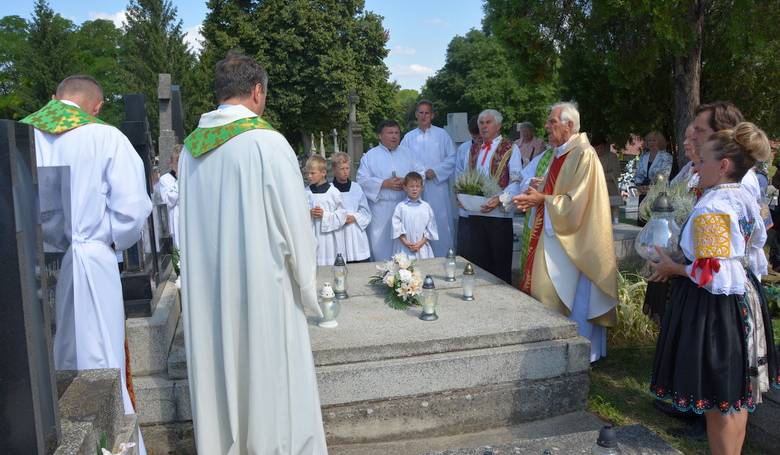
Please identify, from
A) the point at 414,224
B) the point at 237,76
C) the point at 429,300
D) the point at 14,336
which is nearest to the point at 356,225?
the point at 414,224

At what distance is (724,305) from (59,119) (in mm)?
3727

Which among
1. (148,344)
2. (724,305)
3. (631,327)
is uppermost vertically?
(724,305)

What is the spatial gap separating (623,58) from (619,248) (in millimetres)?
3602

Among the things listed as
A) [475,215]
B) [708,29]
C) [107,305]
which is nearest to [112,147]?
[107,305]

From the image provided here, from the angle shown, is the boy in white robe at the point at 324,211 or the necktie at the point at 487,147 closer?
the boy in white robe at the point at 324,211

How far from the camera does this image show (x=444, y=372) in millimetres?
4059

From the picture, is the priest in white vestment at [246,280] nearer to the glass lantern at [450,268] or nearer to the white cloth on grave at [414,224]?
the glass lantern at [450,268]

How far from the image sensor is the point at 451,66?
46969 millimetres

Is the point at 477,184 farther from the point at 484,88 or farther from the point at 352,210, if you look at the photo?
the point at 484,88

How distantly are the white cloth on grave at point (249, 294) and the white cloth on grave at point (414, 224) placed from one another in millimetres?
3687

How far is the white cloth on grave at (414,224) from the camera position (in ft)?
22.3

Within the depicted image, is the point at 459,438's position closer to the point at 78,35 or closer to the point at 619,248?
the point at 619,248

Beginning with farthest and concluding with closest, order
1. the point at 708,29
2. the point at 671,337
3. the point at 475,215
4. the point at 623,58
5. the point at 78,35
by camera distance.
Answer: the point at 78,35 < the point at 708,29 < the point at 623,58 < the point at 475,215 < the point at 671,337

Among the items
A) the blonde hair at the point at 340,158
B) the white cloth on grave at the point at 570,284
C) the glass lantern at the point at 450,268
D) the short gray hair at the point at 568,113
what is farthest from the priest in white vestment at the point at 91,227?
the blonde hair at the point at 340,158
